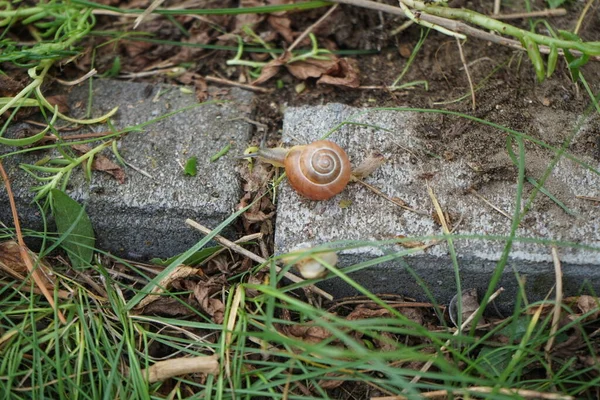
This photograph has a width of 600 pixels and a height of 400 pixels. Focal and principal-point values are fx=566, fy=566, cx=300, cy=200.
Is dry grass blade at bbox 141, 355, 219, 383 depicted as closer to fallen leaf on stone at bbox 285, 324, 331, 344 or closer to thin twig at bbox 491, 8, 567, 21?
fallen leaf on stone at bbox 285, 324, 331, 344

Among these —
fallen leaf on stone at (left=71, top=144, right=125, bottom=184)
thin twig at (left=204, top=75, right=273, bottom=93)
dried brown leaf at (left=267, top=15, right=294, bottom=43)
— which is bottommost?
fallen leaf on stone at (left=71, top=144, right=125, bottom=184)

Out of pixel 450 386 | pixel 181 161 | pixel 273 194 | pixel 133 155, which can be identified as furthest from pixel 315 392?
pixel 133 155

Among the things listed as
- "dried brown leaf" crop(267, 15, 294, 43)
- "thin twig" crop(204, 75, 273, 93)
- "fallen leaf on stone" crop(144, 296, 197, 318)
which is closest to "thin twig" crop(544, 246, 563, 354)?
"fallen leaf on stone" crop(144, 296, 197, 318)

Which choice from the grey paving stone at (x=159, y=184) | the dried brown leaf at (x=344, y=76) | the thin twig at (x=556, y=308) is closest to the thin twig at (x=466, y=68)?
the dried brown leaf at (x=344, y=76)

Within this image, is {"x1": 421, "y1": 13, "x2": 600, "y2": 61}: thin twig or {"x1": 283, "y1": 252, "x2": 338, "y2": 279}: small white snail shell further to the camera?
{"x1": 421, "y1": 13, "x2": 600, "y2": 61}: thin twig

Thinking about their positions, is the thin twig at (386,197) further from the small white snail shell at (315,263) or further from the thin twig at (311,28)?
the thin twig at (311,28)

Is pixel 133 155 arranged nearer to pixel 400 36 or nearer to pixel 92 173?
pixel 92 173

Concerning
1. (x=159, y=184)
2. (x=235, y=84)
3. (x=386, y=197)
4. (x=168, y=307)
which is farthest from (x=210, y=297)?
(x=235, y=84)
